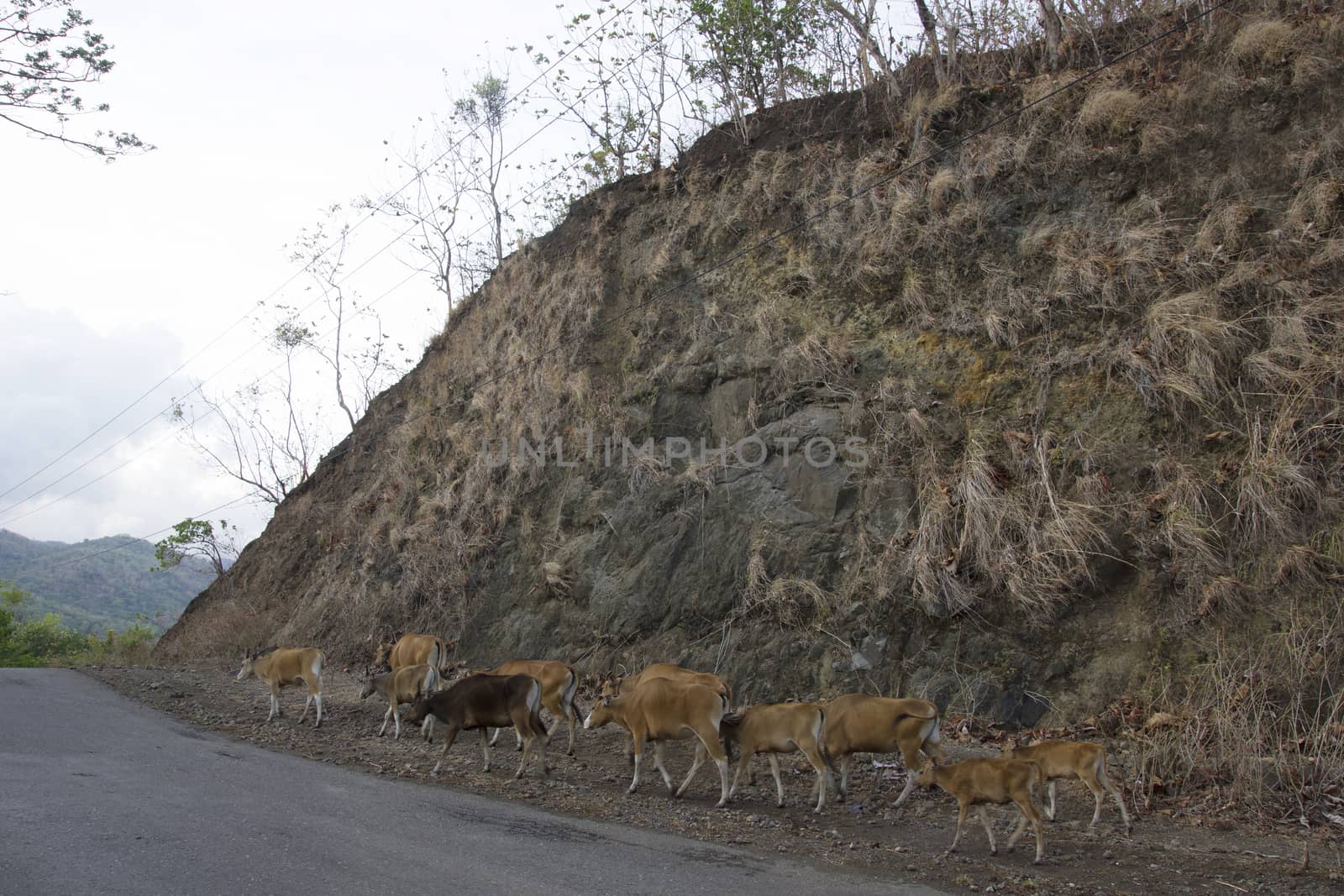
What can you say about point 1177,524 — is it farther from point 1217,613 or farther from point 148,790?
point 148,790

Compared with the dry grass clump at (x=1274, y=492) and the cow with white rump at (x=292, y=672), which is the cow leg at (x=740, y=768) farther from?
the cow with white rump at (x=292, y=672)

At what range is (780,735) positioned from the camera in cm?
947

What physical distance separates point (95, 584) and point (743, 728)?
4979 inches

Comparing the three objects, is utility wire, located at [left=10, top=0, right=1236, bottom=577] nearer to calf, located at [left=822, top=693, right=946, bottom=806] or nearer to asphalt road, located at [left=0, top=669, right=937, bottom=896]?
calf, located at [left=822, top=693, right=946, bottom=806]

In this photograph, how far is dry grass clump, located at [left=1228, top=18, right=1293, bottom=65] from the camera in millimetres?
14070

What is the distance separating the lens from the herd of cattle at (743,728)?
799 cm

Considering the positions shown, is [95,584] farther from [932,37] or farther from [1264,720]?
[1264,720]

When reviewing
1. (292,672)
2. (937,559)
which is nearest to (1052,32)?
(937,559)

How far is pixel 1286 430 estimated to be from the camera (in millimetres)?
10500

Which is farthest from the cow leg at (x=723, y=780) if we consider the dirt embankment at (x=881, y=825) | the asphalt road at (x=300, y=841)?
the asphalt road at (x=300, y=841)

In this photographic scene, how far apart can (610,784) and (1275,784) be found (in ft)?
21.1

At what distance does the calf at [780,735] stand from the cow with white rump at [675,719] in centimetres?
17

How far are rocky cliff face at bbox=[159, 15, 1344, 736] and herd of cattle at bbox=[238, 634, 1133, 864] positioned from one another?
5.53ft

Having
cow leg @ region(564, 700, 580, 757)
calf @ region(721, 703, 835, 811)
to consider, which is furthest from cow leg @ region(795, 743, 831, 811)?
cow leg @ region(564, 700, 580, 757)
